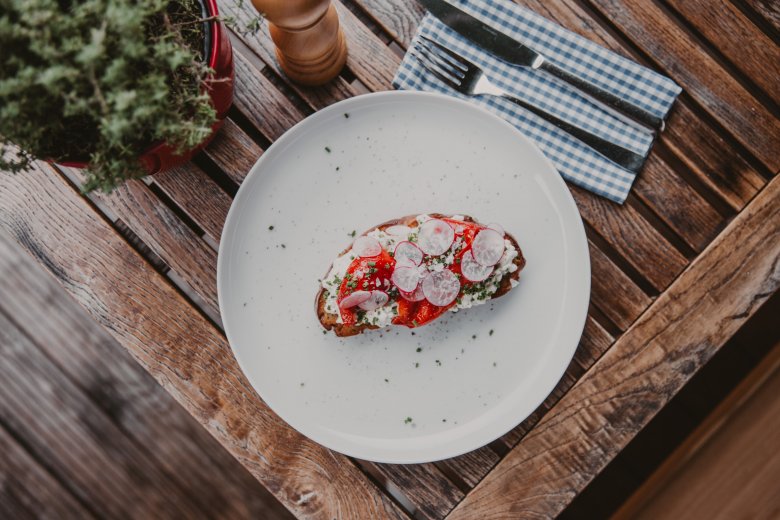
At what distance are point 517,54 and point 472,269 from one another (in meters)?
0.47

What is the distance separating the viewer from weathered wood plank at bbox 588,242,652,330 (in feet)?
4.03

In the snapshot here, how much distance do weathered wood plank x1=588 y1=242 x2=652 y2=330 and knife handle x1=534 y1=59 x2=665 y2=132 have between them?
0.98 ft

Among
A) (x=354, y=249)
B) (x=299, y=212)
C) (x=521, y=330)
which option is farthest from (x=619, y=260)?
(x=299, y=212)

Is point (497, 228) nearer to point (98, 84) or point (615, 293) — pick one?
point (615, 293)

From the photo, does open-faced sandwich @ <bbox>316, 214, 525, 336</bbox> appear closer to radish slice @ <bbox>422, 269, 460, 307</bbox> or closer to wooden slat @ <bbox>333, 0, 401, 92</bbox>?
radish slice @ <bbox>422, 269, 460, 307</bbox>

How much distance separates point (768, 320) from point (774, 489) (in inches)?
22.1

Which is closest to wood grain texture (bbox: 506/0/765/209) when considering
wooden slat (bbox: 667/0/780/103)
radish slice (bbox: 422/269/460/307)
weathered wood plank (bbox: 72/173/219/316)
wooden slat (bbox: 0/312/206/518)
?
wooden slat (bbox: 667/0/780/103)

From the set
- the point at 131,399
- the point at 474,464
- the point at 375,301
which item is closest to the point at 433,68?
the point at 375,301

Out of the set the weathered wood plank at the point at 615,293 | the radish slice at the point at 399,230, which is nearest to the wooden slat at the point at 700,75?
the weathered wood plank at the point at 615,293

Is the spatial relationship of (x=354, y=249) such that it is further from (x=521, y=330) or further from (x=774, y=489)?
(x=774, y=489)

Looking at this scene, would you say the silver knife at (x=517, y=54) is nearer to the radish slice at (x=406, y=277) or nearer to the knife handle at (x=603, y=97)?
the knife handle at (x=603, y=97)

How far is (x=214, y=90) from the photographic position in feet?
3.32

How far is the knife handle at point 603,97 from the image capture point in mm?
1221

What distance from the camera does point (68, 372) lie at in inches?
67.6
